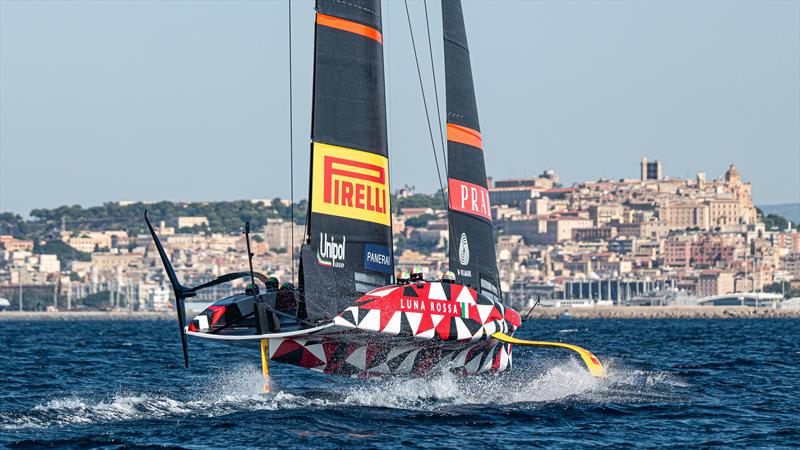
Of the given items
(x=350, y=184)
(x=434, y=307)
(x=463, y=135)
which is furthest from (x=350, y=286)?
(x=463, y=135)

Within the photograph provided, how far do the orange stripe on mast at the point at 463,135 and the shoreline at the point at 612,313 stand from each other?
317ft

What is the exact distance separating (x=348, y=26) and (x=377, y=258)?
277 centimetres

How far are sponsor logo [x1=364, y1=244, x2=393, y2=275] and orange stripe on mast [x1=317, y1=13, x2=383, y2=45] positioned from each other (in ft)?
8.28

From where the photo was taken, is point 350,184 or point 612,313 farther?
point 612,313

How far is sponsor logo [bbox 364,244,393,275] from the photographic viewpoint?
18625 mm

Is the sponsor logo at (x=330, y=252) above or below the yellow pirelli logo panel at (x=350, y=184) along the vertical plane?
below

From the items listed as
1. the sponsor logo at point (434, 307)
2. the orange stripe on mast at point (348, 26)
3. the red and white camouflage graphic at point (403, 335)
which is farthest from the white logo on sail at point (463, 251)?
the orange stripe on mast at point (348, 26)

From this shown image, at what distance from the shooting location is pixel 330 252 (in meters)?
18.1

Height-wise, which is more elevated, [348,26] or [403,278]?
[348,26]

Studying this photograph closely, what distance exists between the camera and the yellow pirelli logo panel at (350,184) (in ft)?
59.4

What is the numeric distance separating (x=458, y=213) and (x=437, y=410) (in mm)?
3965

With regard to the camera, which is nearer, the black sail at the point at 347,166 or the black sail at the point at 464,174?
the black sail at the point at 347,166

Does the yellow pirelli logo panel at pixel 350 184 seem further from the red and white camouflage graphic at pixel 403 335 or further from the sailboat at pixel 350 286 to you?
the red and white camouflage graphic at pixel 403 335

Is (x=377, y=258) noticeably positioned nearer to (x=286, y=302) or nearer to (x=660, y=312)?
(x=286, y=302)
